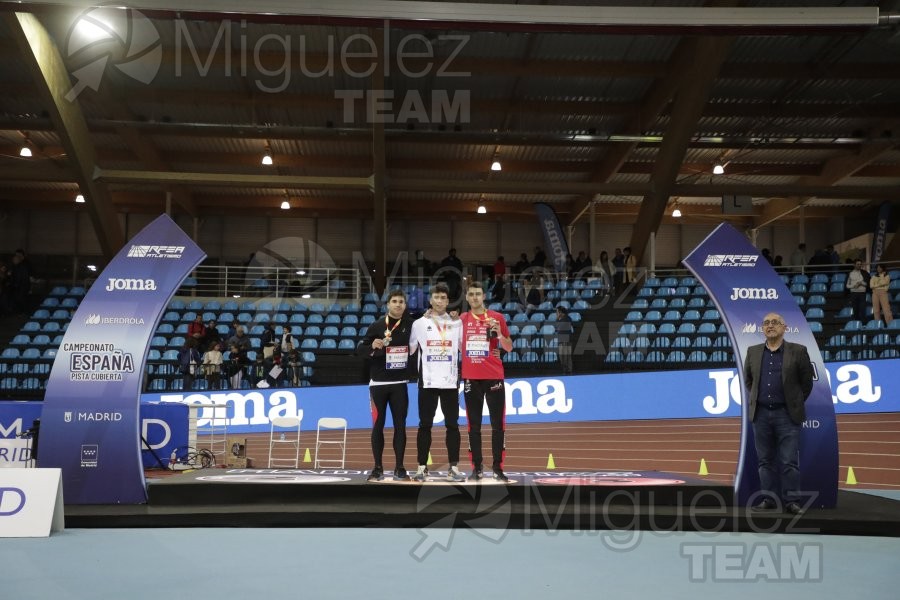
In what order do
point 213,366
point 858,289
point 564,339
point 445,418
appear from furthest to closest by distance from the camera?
point 858,289 → point 564,339 → point 213,366 → point 445,418

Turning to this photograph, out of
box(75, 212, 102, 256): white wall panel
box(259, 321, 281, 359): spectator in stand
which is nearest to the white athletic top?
box(259, 321, 281, 359): spectator in stand

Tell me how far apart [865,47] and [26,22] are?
1782 cm

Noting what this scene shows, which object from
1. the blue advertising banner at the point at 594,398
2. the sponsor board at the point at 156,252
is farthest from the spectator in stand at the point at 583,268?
the sponsor board at the point at 156,252

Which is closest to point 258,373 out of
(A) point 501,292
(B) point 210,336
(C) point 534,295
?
(B) point 210,336

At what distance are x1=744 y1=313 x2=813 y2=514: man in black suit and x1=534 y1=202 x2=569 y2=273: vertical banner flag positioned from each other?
58.9ft

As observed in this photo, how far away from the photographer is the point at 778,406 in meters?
7.23

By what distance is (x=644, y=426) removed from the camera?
15.2 meters

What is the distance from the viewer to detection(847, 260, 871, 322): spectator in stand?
18219mm

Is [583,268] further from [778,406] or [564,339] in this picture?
[778,406]

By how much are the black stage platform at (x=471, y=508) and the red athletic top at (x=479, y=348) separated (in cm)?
99

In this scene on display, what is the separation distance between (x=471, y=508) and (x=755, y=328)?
10.5ft

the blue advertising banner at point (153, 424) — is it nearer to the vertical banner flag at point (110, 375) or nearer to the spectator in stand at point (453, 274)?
the vertical banner flag at point (110, 375)

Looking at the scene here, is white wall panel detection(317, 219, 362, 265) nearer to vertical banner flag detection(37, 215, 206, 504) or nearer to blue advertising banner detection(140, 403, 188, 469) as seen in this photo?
blue advertising banner detection(140, 403, 188, 469)

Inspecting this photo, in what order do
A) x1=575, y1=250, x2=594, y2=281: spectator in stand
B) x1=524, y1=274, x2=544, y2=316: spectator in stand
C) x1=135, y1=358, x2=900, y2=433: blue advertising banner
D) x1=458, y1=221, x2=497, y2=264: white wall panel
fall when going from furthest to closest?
1. x1=458, y1=221, x2=497, y2=264: white wall panel
2. x1=575, y1=250, x2=594, y2=281: spectator in stand
3. x1=524, y1=274, x2=544, y2=316: spectator in stand
4. x1=135, y1=358, x2=900, y2=433: blue advertising banner
